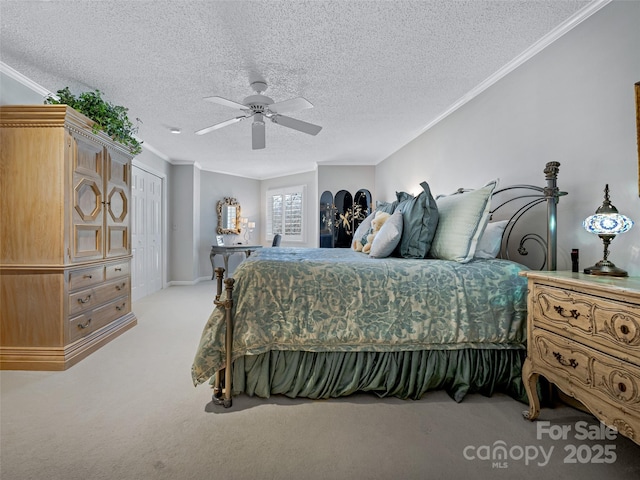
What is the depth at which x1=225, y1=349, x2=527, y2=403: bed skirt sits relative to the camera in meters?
1.87

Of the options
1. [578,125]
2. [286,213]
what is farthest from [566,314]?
[286,213]

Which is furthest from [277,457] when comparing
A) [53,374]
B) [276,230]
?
[276,230]

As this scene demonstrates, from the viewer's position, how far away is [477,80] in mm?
2840

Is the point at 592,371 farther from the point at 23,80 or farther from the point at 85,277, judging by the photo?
the point at 23,80

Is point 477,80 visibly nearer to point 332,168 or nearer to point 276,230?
point 332,168

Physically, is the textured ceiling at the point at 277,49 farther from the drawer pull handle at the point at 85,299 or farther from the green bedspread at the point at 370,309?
the drawer pull handle at the point at 85,299

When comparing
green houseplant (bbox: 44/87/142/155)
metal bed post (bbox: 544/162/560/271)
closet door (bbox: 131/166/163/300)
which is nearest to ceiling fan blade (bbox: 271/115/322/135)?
green houseplant (bbox: 44/87/142/155)

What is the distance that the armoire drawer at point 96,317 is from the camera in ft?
8.25

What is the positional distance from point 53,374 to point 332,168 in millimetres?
5076

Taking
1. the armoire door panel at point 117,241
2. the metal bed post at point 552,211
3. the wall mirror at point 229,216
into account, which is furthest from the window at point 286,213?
the metal bed post at point 552,211

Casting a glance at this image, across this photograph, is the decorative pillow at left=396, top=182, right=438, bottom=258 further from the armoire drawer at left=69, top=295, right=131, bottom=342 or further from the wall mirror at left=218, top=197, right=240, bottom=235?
the wall mirror at left=218, top=197, right=240, bottom=235

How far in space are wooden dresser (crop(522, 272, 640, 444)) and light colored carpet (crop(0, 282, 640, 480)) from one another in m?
0.30

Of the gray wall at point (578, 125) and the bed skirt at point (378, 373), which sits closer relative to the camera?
the gray wall at point (578, 125)

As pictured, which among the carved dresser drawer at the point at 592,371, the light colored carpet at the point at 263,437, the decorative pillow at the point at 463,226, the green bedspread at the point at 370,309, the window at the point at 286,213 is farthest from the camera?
the window at the point at 286,213
